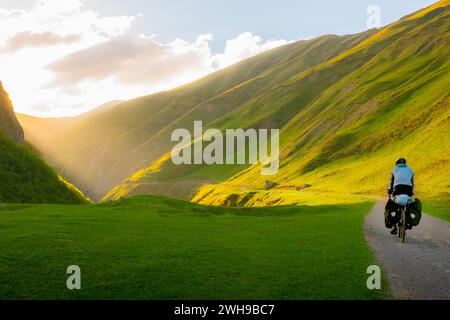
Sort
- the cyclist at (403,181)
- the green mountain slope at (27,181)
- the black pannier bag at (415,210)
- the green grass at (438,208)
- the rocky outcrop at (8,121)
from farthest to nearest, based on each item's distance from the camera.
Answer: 1. the rocky outcrop at (8,121)
2. the green mountain slope at (27,181)
3. the green grass at (438,208)
4. the cyclist at (403,181)
5. the black pannier bag at (415,210)

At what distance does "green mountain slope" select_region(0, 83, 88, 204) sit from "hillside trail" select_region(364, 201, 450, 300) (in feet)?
156

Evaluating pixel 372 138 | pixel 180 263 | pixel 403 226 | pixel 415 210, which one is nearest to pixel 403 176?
pixel 415 210

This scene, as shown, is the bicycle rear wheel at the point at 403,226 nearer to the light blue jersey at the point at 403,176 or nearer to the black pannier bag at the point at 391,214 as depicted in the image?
the black pannier bag at the point at 391,214

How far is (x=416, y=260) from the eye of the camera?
57.8 feet

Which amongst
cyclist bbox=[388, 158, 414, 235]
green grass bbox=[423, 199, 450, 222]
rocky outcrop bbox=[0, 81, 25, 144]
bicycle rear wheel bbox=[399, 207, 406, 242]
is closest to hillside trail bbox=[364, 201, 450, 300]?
bicycle rear wheel bbox=[399, 207, 406, 242]

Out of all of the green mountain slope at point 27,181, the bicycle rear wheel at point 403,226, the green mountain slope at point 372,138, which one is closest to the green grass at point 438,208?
A: the green mountain slope at point 372,138

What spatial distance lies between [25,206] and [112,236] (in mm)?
25715

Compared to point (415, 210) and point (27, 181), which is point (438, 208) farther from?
point (27, 181)

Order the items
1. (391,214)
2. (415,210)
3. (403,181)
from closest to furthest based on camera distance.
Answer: (415,210) < (403,181) < (391,214)

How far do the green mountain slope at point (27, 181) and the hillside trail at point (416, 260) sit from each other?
47.5 metres

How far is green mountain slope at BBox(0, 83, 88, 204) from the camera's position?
56625mm

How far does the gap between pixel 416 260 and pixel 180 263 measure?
9.99 metres

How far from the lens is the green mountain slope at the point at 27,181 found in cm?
5662
